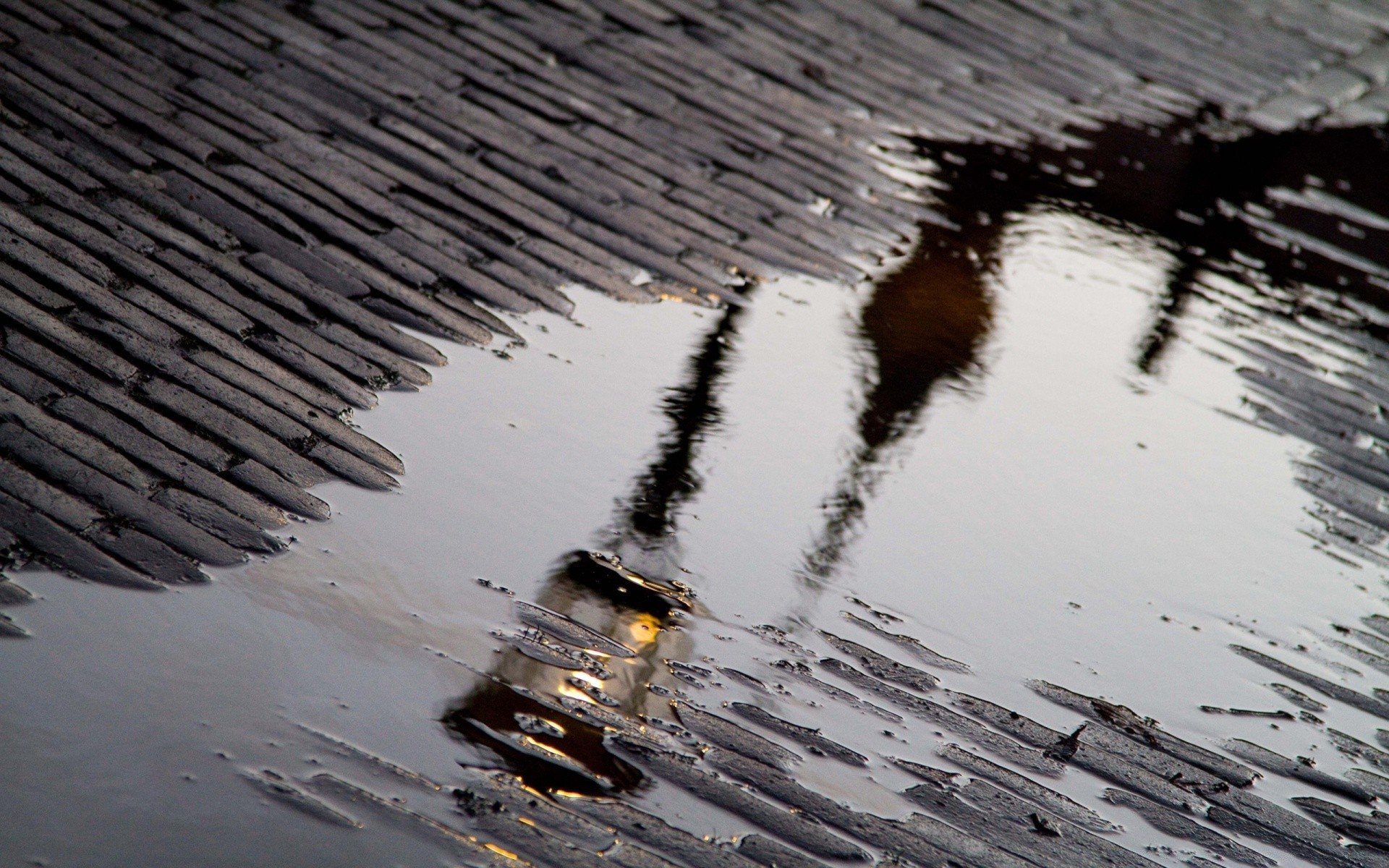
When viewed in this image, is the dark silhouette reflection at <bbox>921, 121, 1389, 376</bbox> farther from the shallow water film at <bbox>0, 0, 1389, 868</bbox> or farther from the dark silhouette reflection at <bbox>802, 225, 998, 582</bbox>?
the dark silhouette reflection at <bbox>802, 225, 998, 582</bbox>

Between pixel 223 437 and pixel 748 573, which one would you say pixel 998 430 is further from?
pixel 223 437

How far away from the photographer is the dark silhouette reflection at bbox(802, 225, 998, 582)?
3488 mm

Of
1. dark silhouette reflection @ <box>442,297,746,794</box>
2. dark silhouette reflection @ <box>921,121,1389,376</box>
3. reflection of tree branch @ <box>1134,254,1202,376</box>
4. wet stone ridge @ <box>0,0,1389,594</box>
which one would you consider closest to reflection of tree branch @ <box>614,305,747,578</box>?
dark silhouette reflection @ <box>442,297,746,794</box>

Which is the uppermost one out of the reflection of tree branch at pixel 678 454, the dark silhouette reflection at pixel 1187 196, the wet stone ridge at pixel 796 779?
the dark silhouette reflection at pixel 1187 196

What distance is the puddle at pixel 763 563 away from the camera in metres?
2.32

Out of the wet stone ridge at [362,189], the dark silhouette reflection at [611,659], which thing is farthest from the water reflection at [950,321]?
the wet stone ridge at [362,189]

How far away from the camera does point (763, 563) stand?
125 inches

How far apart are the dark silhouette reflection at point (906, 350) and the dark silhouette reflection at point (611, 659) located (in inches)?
15.3

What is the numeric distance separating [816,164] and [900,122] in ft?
2.61

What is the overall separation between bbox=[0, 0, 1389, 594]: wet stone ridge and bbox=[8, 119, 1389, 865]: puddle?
0.64ft

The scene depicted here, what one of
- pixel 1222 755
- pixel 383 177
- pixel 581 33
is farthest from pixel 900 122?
pixel 1222 755

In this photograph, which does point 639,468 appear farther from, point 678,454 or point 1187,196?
point 1187,196

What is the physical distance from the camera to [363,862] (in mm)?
2135

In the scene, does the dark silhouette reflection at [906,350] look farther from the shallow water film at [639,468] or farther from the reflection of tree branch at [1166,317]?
the reflection of tree branch at [1166,317]
